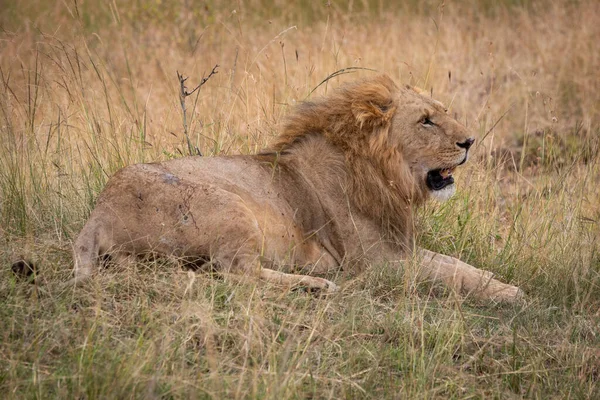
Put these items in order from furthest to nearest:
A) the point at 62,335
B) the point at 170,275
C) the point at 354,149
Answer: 1. the point at 354,149
2. the point at 170,275
3. the point at 62,335

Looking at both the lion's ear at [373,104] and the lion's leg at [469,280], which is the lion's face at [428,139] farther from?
the lion's leg at [469,280]

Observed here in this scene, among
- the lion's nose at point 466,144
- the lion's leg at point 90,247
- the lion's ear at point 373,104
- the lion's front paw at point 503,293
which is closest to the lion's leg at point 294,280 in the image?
the lion's leg at point 90,247

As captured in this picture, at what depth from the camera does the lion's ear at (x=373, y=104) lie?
445cm

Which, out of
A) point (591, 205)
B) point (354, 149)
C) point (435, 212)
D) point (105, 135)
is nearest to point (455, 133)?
point (354, 149)

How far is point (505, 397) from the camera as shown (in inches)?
119

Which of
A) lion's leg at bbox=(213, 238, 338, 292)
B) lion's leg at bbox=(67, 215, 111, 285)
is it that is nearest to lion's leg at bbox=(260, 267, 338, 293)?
lion's leg at bbox=(213, 238, 338, 292)

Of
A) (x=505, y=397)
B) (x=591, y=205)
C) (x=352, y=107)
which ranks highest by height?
(x=352, y=107)

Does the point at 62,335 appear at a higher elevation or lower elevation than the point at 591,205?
higher

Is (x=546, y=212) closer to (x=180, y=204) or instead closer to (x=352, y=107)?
(x=352, y=107)

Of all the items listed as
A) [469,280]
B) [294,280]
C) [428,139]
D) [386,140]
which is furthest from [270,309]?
[428,139]

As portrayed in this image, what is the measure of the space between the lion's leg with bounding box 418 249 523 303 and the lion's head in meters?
0.37

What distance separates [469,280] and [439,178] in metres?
0.66

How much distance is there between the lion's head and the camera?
4461 millimetres

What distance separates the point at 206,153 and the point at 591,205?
2.59 meters
